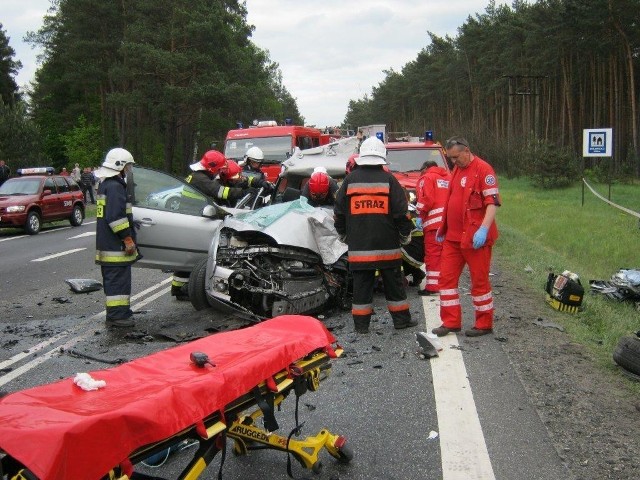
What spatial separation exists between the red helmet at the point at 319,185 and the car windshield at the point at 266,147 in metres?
9.72

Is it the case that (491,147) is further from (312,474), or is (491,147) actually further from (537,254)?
(312,474)

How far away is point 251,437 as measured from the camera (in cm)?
352

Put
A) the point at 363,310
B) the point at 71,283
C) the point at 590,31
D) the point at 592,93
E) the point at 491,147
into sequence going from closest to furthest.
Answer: the point at 363,310
the point at 71,283
the point at 590,31
the point at 592,93
the point at 491,147

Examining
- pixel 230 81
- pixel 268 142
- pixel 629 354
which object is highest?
pixel 230 81

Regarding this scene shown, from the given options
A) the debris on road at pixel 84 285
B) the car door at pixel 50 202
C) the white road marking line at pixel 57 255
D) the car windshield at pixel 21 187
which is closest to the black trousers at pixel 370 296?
the debris on road at pixel 84 285

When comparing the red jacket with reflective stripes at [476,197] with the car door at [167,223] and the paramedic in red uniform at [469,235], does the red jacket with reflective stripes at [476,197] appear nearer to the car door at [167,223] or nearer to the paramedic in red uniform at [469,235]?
the paramedic in red uniform at [469,235]

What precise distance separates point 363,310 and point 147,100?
3479 centimetres

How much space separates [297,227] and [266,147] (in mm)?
11647

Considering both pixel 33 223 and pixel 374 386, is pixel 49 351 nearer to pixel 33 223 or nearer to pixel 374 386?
pixel 374 386

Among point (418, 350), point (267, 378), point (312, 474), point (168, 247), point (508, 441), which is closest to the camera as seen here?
point (267, 378)

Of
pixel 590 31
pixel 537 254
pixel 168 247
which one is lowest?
pixel 537 254

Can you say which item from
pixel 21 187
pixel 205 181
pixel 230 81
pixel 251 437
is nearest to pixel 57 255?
pixel 205 181

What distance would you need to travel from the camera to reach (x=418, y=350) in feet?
19.1

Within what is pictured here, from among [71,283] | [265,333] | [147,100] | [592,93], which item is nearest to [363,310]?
[265,333]
